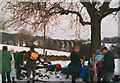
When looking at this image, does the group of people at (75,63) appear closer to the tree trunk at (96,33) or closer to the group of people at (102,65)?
the group of people at (102,65)

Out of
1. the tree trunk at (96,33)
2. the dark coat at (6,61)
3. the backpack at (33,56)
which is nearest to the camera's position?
A: the dark coat at (6,61)

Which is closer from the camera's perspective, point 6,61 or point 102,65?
point 102,65

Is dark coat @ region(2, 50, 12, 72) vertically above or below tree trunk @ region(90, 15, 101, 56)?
below

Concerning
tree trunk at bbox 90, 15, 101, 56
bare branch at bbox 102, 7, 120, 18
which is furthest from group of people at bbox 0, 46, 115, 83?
bare branch at bbox 102, 7, 120, 18

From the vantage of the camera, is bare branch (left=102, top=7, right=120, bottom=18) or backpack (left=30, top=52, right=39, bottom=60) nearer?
backpack (left=30, top=52, right=39, bottom=60)

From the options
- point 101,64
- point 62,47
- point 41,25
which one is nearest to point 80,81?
point 101,64

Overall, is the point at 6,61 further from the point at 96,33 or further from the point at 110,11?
the point at 110,11

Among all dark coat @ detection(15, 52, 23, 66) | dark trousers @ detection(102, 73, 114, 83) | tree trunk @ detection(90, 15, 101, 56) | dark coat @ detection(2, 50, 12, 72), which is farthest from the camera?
tree trunk @ detection(90, 15, 101, 56)

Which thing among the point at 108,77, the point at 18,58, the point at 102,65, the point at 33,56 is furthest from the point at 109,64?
the point at 18,58

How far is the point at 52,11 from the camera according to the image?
11875mm

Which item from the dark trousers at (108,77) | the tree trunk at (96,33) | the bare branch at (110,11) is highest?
the bare branch at (110,11)

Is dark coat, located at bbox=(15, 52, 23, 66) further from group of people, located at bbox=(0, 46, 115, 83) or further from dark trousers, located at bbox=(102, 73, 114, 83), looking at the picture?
dark trousers, located at bbox=(102, 73, 114, 83)

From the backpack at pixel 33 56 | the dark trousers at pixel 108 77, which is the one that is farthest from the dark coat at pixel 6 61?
the dark trousers at pixel 108 77

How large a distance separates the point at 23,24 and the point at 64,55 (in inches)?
492
